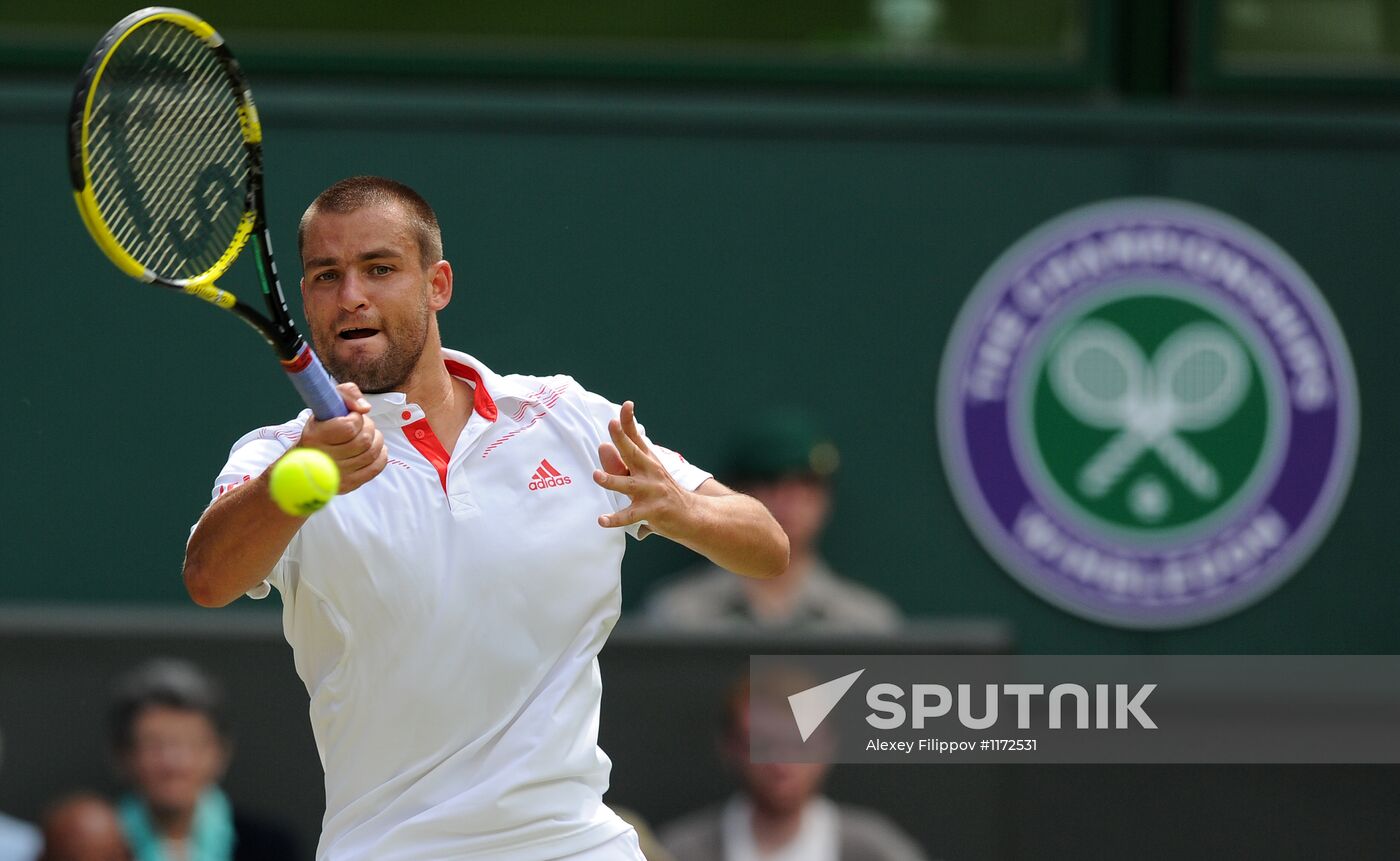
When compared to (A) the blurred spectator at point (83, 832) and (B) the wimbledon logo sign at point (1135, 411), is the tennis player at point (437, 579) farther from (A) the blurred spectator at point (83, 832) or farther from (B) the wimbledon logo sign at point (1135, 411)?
(B) the wimbledon logo sign at point (1135, 411)

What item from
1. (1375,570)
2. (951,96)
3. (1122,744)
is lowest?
(1122,744)

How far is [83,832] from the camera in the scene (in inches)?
195

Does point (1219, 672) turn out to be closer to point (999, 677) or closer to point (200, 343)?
point (999, 677)

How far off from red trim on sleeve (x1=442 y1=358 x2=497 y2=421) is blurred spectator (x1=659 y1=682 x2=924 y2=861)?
186cm

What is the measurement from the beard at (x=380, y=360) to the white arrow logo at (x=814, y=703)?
82.0 inches

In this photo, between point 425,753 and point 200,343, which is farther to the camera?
point 200,343

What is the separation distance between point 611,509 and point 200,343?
277 cm

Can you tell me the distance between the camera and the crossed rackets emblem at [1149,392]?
591 centimetres

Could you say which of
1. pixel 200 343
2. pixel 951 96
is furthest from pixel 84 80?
pixel 951 96

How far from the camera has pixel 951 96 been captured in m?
5.97

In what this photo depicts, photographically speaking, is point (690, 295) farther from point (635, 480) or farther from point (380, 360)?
point (635, 480)

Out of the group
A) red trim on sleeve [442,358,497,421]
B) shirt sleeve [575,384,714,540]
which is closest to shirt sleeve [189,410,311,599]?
red trim on sleeve [442,358,497,421]

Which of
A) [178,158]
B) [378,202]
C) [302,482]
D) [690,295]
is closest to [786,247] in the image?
[690,295]

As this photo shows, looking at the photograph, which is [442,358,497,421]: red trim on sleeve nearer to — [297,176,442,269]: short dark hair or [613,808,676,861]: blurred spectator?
[297,176,442,269]: short dark hair
